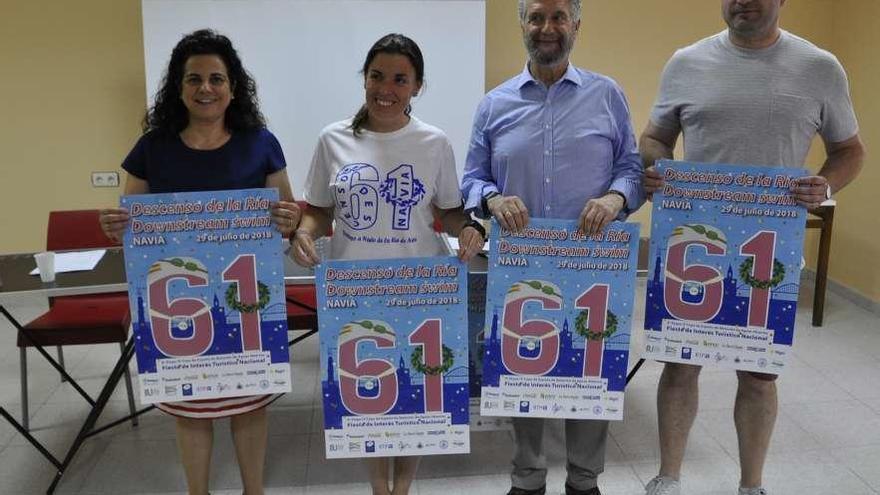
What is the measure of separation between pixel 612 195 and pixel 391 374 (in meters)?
0.78

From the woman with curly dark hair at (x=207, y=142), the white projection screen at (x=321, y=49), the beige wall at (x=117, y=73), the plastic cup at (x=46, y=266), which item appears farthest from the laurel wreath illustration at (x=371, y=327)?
the beige wall at (x=117, y=73)

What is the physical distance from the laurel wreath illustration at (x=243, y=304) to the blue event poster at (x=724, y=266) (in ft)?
3.56

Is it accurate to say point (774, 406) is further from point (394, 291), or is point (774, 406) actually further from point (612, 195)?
point (394, 291)

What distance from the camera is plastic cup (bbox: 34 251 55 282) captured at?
2.25 m

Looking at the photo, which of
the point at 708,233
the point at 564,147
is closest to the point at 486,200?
the point at 564,147

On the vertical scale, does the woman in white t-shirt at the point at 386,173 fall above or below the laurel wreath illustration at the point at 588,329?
above

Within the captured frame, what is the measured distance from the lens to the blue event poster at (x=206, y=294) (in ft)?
5.69

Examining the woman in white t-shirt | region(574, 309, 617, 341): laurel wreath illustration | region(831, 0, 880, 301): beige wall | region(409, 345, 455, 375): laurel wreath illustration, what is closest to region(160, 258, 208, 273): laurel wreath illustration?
the woman in white t-shirt

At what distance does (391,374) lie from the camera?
5.94 feet

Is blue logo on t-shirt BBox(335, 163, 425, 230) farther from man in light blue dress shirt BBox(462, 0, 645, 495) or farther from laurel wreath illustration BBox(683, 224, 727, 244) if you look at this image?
laurel wreath illustration BBox(683, 224, 727, 244)

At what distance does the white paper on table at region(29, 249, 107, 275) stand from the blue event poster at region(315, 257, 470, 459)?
1214 millimetres

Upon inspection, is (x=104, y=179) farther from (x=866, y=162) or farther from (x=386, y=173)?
(x=866, y=162)

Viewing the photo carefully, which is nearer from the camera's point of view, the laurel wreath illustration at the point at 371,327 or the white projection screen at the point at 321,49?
the laurel wreath illustration at the point at 371,327

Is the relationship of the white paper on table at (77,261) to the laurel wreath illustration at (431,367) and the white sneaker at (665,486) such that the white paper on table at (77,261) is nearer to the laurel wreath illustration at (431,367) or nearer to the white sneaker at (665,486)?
the laurel wreath illustration at (431,367)
